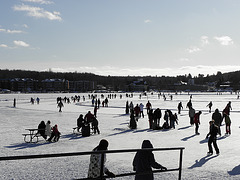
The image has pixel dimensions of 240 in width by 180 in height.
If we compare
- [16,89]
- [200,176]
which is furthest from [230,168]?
[16,89]

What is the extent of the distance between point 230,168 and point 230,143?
11.6 feet

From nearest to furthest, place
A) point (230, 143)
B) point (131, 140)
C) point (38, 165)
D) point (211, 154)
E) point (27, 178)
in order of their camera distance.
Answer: point (27, 178)
point (38, 165)
point (211, 154)
point (230, 143)
point (131, 140)

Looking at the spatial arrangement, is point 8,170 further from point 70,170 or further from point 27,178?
point 70,170

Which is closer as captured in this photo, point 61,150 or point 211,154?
point 211,154

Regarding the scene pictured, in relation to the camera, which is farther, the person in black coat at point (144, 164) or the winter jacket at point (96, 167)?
the person in black coat at point (144, 164)

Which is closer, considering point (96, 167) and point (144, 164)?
point (96, 167)

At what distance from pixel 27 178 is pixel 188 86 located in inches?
6612

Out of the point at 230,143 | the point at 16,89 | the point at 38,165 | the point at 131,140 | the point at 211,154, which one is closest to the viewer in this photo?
the point at 38,165

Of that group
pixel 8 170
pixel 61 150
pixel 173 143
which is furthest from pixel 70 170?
pixel 173 143

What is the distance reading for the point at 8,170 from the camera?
6.64 meters

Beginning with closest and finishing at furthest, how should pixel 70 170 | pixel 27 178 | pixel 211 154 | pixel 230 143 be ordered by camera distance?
pixel 27 178 → pixel 70 170 → pixel 211 154 → pixel 230 143

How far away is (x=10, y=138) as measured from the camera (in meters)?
11.3

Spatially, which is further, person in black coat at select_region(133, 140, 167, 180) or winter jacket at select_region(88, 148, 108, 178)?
person in black coat at select_region(133, 140, 167, 180)

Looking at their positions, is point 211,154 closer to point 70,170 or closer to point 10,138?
point 70,170
